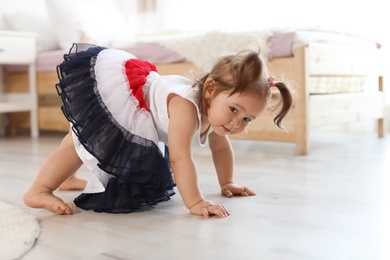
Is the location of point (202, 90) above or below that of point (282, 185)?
above

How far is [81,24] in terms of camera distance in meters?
3.12

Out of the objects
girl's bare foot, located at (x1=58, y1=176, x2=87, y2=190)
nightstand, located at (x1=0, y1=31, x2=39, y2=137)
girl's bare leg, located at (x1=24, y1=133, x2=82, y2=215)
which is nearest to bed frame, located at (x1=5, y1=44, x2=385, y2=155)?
nightstand, located at (x1=0, y1=31, x2=39, y2=137)

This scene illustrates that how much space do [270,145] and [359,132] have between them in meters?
0.80

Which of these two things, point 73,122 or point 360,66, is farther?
point 360,66

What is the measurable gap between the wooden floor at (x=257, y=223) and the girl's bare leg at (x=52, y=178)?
29mm

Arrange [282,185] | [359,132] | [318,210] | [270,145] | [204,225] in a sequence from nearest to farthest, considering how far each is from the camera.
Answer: [204,225] < [318,210] < [282,185] < [270,145] < [359,132]

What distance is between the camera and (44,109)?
10.4 ft

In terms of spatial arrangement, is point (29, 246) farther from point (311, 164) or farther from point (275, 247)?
point (311, 164)

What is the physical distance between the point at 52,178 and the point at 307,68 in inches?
47.4

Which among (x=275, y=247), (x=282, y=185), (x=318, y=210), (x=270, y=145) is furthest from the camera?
(x=270, y=145)

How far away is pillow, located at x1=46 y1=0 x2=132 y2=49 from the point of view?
122 inches

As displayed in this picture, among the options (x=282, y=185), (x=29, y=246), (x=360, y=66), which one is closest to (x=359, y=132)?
(x=360, y=66)

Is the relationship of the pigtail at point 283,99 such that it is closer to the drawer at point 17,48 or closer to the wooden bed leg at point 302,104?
the wooden bed leg at point 302,104

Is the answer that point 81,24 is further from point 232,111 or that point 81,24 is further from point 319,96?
point 232,111
